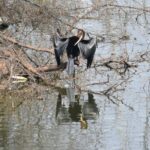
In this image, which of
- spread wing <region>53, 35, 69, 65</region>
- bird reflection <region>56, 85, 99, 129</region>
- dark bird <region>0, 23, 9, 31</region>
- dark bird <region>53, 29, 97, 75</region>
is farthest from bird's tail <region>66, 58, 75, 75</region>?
dark bird <region>0, 23, 9, 31</region>

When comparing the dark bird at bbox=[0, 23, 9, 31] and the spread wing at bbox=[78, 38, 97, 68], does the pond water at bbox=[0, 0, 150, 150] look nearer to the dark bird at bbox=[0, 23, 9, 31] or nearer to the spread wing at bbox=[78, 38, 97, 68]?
the spread wing at bbox=[78, 38, 97, 68]

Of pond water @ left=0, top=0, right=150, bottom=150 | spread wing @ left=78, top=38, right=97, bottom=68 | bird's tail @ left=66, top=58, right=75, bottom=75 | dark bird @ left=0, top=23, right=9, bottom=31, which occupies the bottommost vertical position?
pond water @ left=0, top=0, right=150, bottom=150

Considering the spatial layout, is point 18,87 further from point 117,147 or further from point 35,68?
point 117,147

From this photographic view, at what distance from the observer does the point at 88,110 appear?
10.4 m

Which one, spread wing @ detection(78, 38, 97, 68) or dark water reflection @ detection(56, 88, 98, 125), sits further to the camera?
spread wing @ detection(78, 38, 97, 68)

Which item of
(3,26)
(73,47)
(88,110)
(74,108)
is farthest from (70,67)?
(3,26)

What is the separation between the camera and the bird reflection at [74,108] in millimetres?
9734

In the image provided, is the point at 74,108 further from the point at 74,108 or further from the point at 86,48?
the point at 86,48

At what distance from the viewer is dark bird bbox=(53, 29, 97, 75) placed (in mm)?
11312

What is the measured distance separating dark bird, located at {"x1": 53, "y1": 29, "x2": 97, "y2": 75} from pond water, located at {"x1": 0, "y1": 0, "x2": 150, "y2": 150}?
58 centimetres

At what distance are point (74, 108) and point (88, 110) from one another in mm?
263

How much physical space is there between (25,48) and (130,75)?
2117 mm

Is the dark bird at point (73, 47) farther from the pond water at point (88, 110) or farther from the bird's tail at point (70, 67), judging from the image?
the pond water at point (88, 110)

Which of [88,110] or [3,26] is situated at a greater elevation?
[3,26]
